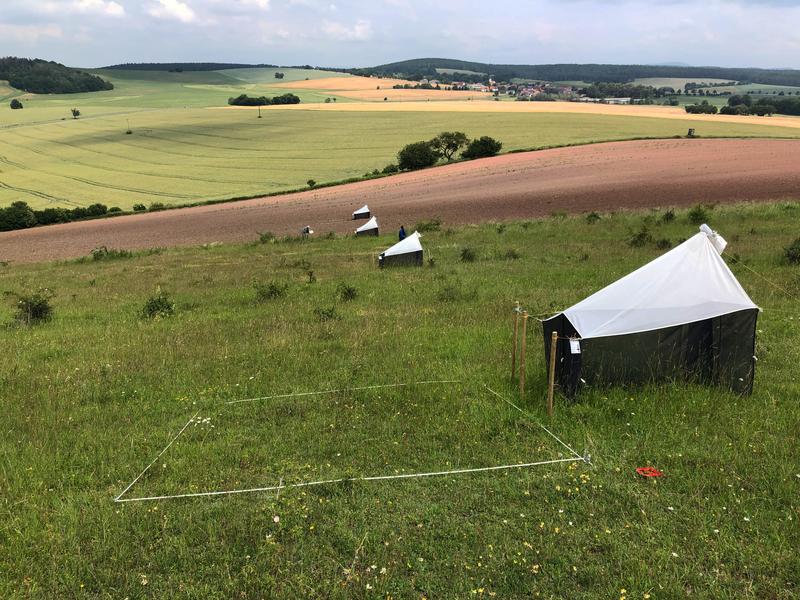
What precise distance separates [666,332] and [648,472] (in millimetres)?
2364

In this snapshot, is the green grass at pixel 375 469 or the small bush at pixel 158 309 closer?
the green grass at pixel 375 469

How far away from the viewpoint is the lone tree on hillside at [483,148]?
6888 cm

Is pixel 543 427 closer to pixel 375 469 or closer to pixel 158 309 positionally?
pixel 375 469

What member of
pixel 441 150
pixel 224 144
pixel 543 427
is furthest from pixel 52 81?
pixel 543 427

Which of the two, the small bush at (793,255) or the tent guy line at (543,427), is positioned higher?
the small bush at (793,255)

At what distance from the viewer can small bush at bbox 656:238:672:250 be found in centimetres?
1917

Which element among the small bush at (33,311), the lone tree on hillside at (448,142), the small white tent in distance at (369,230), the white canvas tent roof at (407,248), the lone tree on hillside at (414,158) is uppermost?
the lone tree on hillside at (448,142)

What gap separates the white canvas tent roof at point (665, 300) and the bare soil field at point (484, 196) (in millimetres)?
27425

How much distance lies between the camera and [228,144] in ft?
299

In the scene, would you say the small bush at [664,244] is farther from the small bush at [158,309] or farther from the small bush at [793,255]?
the small bush at [158,309]

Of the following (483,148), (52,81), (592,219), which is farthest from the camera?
(52,81)

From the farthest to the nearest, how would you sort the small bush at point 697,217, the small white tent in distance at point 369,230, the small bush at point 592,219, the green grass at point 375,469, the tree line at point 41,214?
the tree line at point 41,214
the small white tent in distance at point 369,230
the small bush at point 592,219
the small bush at point 697,217
the green grass at point 375,469

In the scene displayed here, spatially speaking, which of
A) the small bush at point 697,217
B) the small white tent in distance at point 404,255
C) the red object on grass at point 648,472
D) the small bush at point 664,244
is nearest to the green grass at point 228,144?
the small white tent in distance at point 404,255

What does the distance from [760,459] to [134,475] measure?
7.25 meters
